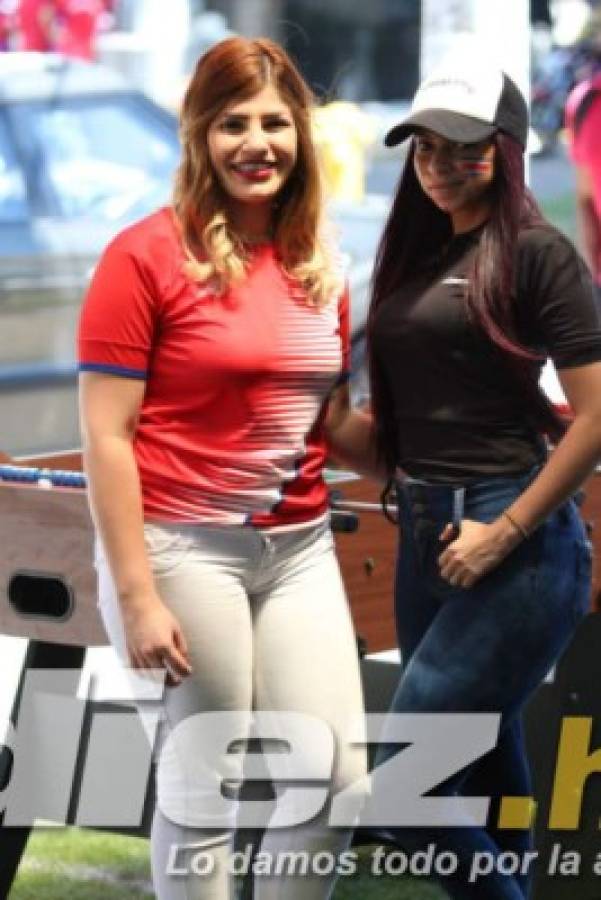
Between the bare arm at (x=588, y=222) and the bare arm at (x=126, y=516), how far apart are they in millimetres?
4207

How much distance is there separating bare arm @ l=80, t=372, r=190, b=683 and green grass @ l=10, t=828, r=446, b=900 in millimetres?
1425

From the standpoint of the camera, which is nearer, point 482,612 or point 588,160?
point 482,612

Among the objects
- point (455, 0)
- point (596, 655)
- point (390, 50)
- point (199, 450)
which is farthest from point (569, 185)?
point (199, 450)

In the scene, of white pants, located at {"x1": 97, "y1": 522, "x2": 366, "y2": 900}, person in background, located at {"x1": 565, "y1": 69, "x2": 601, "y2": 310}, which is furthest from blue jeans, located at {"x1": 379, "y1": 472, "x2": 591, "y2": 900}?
person in background, located at {"x1": 565, "y1": 69, "x2": 601, "y2": 310}

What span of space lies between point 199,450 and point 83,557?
71 cm

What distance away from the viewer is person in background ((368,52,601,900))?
3062 mm

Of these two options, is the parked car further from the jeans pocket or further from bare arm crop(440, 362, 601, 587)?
bare arm crop(440, 362, 601, 587)

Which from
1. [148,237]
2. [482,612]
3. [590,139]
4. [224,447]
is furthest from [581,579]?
[590,139]

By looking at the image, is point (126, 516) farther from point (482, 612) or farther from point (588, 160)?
point (588, 160)

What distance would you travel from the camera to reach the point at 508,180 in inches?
123

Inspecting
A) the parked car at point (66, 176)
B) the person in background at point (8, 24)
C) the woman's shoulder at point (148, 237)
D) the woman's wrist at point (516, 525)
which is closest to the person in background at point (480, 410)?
the woman's wrist at point (516, 525)

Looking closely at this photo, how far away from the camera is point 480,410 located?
10.2ft

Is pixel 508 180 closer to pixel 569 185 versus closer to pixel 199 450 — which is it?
pixel 199 450

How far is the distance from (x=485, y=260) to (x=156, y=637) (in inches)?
27.4
